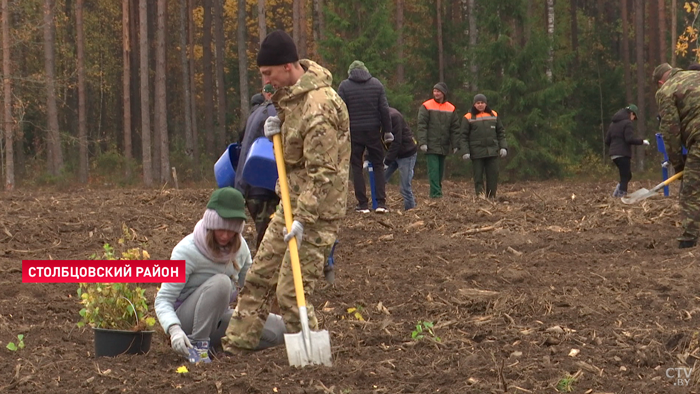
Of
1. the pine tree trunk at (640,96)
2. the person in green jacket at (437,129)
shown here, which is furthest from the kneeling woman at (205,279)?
the pine tree trunk at (640,96)

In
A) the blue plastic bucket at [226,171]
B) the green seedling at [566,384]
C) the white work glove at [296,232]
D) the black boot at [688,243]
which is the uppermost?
the blue plastic bucket at [226,171]

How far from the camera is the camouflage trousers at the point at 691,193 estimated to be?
408 inches

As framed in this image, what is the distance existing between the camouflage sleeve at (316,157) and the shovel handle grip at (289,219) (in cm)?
11

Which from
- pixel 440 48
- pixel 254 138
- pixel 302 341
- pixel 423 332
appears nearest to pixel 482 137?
pixel 254 138

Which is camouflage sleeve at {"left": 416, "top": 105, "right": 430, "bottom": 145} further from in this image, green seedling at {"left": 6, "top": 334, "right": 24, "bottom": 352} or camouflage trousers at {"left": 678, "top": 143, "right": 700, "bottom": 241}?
green seedling at {"left": 6, "top": 334, "right": 24, "bottom": 352}

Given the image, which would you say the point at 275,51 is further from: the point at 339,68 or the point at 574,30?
the point at 574,30

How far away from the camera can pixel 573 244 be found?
11.7 m

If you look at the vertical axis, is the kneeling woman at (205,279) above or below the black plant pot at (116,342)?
above

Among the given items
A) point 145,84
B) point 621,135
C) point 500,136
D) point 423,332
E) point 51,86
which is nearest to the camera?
point 423,332

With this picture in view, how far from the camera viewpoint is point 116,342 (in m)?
6.21

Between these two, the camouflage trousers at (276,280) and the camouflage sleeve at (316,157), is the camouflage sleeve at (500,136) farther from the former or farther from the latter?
the camouflage sleeve at (316,157)

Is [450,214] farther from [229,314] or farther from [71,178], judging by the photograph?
[71,178]

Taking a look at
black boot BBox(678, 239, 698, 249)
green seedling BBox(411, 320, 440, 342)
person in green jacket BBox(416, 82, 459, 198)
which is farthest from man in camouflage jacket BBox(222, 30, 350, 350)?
person in green jacket BBox(416, 82, 459, 198)

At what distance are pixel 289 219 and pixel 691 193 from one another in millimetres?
5870
